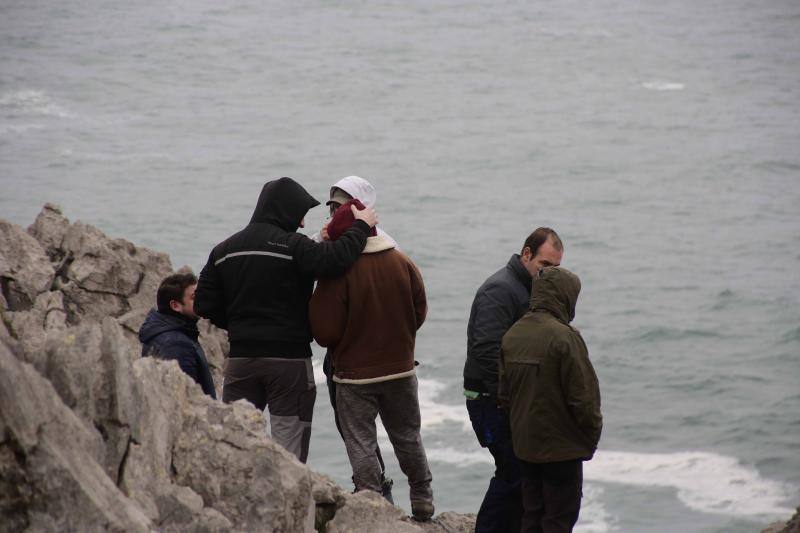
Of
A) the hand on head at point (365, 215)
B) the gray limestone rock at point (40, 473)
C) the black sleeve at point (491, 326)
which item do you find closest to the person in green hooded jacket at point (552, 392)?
the black sleeve at point (491, 326)

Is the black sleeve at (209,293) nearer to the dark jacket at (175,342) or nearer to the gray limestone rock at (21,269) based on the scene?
the dark jacket at (175,342)

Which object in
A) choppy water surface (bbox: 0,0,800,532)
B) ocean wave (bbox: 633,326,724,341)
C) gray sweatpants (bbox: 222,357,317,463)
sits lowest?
ocean wave (bbox: 633,326,724,341)

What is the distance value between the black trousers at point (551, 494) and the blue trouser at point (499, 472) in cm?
39

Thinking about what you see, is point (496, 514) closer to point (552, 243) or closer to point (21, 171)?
point (552, 243)

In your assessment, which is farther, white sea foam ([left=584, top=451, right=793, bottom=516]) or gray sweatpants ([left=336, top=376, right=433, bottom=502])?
white sea foam ([left=584, top=451, right=793, bottom=516])

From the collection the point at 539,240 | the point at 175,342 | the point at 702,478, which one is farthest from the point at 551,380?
the point at 702,478

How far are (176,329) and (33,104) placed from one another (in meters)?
88.2

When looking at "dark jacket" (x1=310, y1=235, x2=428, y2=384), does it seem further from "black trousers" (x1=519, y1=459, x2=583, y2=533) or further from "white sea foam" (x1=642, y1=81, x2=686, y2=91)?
"white sea foam" (x1=642, y1=81, x2=686, y2=91)

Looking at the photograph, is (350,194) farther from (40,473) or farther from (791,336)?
(791,336)

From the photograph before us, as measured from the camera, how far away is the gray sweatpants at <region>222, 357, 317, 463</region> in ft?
26.6

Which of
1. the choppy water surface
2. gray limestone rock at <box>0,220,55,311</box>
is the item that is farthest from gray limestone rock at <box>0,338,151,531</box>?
the choppy water surface

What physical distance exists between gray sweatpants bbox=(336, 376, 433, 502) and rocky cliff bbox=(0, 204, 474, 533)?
0.29 meters

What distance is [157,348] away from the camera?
8.00m

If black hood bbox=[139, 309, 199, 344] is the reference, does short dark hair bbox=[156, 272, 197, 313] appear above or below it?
above
